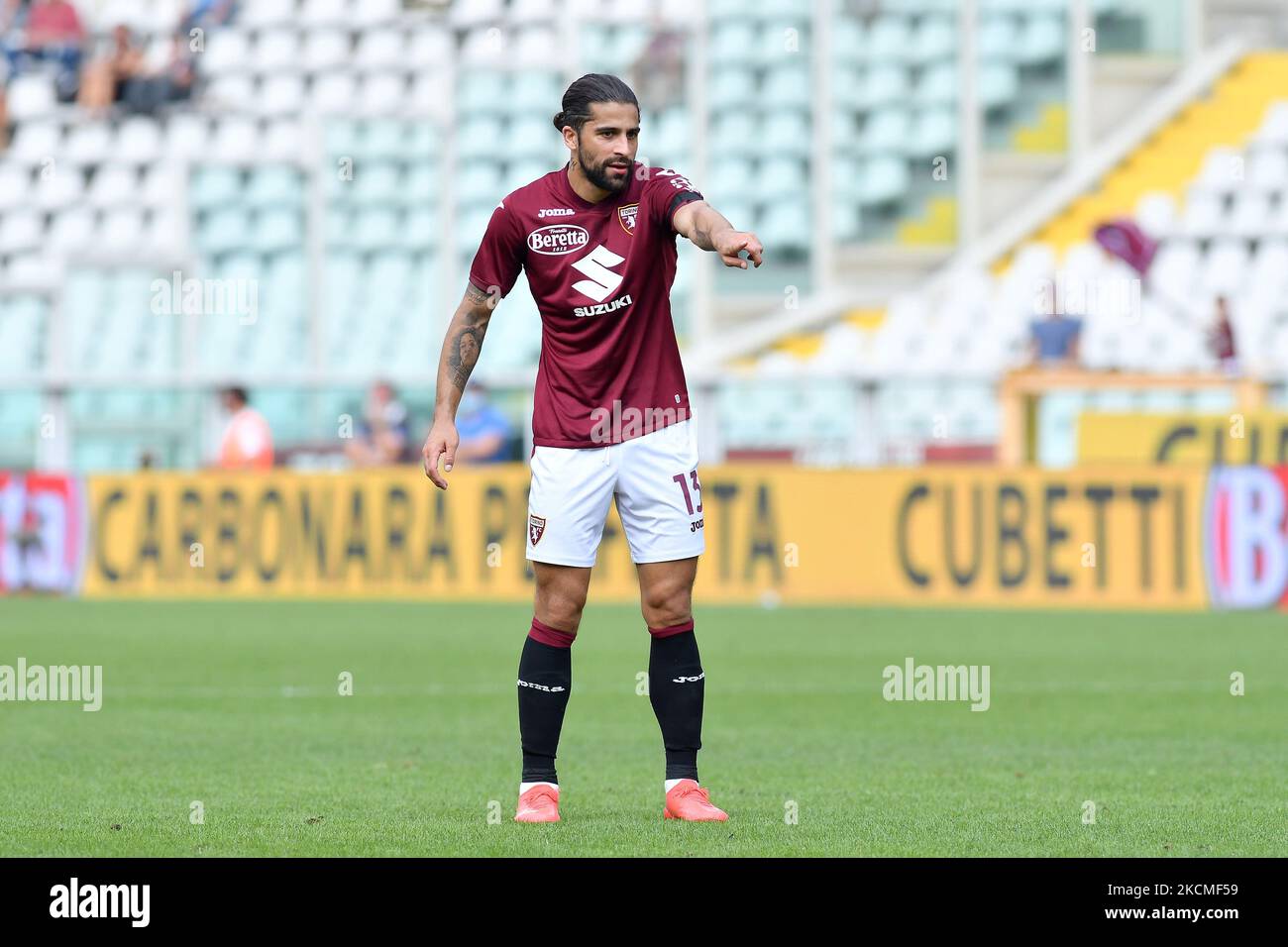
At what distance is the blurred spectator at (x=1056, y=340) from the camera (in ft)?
66.7

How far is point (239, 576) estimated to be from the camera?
62.8 feet

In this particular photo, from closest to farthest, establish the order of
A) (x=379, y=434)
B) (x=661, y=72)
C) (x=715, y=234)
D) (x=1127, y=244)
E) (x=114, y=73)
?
1. (x=715, y=234)
2. (x=379, y=434)
3. (x=1127, y=244)
4. (x=661, y=72)
5. (x=114, y=73)

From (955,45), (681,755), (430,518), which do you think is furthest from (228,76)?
(681,755)

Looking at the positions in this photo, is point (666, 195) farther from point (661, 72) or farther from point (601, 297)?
point (661, 72)

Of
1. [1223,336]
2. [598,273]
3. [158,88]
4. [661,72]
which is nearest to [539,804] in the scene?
[598,273]

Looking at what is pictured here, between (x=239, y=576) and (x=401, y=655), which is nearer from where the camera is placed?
(x=401, y=655)

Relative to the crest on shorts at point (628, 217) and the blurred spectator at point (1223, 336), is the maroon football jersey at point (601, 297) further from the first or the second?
the blurred spectator at point (1223, 336)

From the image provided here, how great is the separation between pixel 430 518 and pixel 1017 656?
22.8 ft

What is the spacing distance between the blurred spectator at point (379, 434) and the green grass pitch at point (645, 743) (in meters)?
3.78

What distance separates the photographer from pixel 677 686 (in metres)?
6.96

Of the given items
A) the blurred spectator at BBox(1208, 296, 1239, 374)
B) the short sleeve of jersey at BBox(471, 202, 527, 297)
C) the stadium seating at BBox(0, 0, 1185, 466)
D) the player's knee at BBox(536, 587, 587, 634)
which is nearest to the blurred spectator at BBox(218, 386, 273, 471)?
the stadium seating at BBox(0, 0, 1185, 466)

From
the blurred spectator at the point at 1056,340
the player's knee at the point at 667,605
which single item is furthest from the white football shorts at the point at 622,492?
the blurred spectator at the point at 1056,340

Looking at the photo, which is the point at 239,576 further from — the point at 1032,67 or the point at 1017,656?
the point at 1032,67

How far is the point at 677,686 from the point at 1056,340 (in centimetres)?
1406
